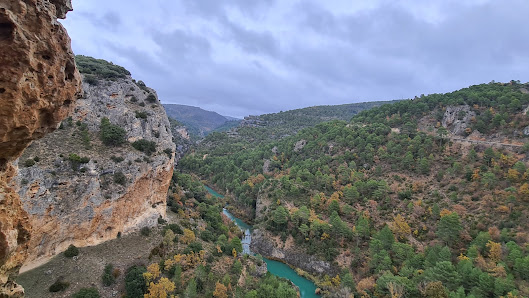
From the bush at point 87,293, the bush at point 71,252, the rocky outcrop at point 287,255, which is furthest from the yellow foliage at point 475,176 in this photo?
the bush at point 71,252

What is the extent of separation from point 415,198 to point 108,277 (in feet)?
181

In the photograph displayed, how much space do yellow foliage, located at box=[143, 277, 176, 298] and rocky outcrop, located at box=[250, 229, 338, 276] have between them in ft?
98.6

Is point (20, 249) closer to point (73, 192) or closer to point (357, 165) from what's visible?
point (73, 192)

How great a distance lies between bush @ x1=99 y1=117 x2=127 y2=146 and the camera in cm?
3746

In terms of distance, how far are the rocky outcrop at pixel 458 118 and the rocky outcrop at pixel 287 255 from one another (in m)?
48.2

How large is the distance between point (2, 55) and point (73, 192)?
28770mm

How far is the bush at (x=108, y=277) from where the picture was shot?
27719mm

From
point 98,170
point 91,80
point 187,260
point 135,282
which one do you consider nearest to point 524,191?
point 187,260

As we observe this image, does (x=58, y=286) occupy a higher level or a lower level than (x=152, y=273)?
higher

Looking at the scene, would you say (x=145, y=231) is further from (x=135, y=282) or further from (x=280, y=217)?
(x=280, y=217)

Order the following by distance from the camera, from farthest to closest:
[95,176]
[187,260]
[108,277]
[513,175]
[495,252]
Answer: [513,175] < [495,252] < [187,260] < [95,176] < [108,277]

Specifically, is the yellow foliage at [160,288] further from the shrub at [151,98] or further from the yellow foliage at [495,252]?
the yellow foliage at [495,252]

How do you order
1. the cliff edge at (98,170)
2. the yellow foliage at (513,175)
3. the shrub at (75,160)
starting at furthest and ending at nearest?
the yellow foliage at (513,175)
the shrub at (75,160)
the cliff edge at (98,170)

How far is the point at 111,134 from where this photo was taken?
37438 millimetres
